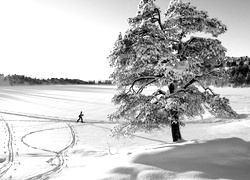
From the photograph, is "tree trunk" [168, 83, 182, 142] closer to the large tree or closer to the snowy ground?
the large tree

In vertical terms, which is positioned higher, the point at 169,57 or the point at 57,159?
the point at 169,57

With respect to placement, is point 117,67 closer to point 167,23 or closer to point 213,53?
point 167,23

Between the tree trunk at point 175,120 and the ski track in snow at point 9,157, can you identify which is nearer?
the tree trunk at point 175,120

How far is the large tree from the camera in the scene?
995 cm

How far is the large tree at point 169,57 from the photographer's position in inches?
392

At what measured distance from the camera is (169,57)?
31.7 feet

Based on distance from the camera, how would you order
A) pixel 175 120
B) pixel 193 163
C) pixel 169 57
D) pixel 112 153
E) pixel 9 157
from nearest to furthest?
pixel 193 163 < pixel 169 57 < pixel 175 120 < pixel 9 157 < pixel 112 153

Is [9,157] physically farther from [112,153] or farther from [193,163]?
[193,163]

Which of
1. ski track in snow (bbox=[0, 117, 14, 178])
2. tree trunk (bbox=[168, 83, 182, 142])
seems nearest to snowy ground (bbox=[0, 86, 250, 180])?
ski track in snow (bbox=[0, 117, 14, 178])

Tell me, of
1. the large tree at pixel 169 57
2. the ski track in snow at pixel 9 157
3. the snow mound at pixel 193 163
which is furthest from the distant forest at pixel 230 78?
the ski track in snow at pixel 9 157

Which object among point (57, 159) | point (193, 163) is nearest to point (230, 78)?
point (193, 163)

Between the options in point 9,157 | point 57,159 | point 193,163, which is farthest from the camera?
point 9,157

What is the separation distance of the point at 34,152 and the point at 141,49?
11.8 metres

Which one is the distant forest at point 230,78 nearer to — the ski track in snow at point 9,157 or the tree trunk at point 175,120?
the tree trunk at point 175,120
